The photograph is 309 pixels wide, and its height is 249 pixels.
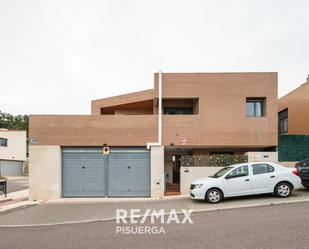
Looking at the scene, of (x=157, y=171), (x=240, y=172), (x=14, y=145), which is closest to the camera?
(x=240, y=172)

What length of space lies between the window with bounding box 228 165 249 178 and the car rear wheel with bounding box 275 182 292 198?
141 centimetres

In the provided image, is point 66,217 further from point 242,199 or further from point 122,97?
point 122,97

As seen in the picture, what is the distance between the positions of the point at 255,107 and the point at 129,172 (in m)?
8.36

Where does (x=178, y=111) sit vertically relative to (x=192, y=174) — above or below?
above

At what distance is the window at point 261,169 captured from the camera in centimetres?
1093

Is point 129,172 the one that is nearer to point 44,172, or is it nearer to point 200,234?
point 44,172

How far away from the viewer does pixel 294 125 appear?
20.3m

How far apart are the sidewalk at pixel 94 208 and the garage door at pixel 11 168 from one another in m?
30.1

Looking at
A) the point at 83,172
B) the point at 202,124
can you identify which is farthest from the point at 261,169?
the point at 83,172

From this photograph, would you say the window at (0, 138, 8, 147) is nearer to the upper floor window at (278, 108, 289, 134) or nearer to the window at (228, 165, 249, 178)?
the upper floor window at (278, 108, 289, 134)

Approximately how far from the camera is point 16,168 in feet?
132

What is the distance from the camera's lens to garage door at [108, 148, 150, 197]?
14422 mm

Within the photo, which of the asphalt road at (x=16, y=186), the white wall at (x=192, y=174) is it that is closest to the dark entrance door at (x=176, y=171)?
the white wall at (x=192, y=174)

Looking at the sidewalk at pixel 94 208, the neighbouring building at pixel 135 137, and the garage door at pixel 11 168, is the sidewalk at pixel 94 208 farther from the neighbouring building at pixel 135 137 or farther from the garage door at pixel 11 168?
the garage door at pixel 11 168
